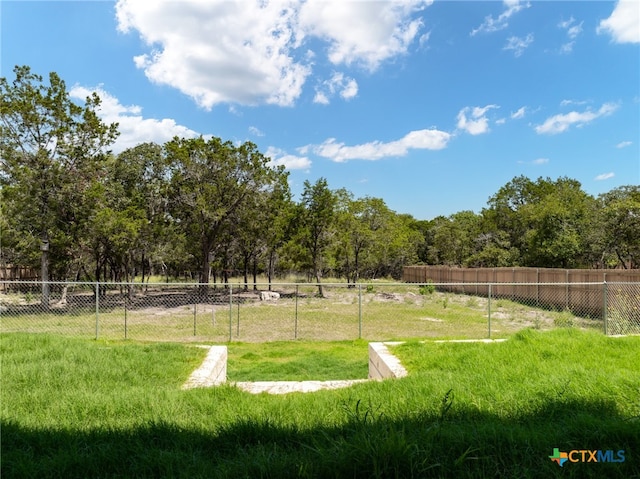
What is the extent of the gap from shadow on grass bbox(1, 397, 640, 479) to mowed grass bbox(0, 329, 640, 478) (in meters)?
0.01

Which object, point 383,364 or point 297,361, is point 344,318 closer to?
point 297,361

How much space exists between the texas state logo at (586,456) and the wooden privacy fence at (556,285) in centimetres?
826

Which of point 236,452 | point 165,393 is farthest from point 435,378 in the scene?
point 165,393

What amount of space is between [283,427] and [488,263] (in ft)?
125

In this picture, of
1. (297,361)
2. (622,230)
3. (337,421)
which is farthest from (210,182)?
(622,230)

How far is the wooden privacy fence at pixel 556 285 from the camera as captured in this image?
13.7 meters

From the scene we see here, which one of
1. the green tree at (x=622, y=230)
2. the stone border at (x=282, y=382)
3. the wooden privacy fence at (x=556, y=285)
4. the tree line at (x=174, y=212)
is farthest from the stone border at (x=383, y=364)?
the green tree at (x=622, y=230)

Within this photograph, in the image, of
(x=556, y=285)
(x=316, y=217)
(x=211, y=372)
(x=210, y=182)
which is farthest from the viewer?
(x=316, y=217)

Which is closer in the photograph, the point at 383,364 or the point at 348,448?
the point at 348,448

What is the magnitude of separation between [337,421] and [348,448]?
949mm

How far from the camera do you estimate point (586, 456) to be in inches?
106

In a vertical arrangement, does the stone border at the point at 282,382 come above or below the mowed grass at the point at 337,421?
below

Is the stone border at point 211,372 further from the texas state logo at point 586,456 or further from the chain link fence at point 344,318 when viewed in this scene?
the texas state logo at point 586,456

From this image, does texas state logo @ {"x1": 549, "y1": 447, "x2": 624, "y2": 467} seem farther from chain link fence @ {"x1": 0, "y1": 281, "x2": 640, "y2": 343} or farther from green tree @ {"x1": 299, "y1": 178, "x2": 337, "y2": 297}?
green tree @ {"x1": 299, "y1": 178, "x2": 337, "y2": 297}
